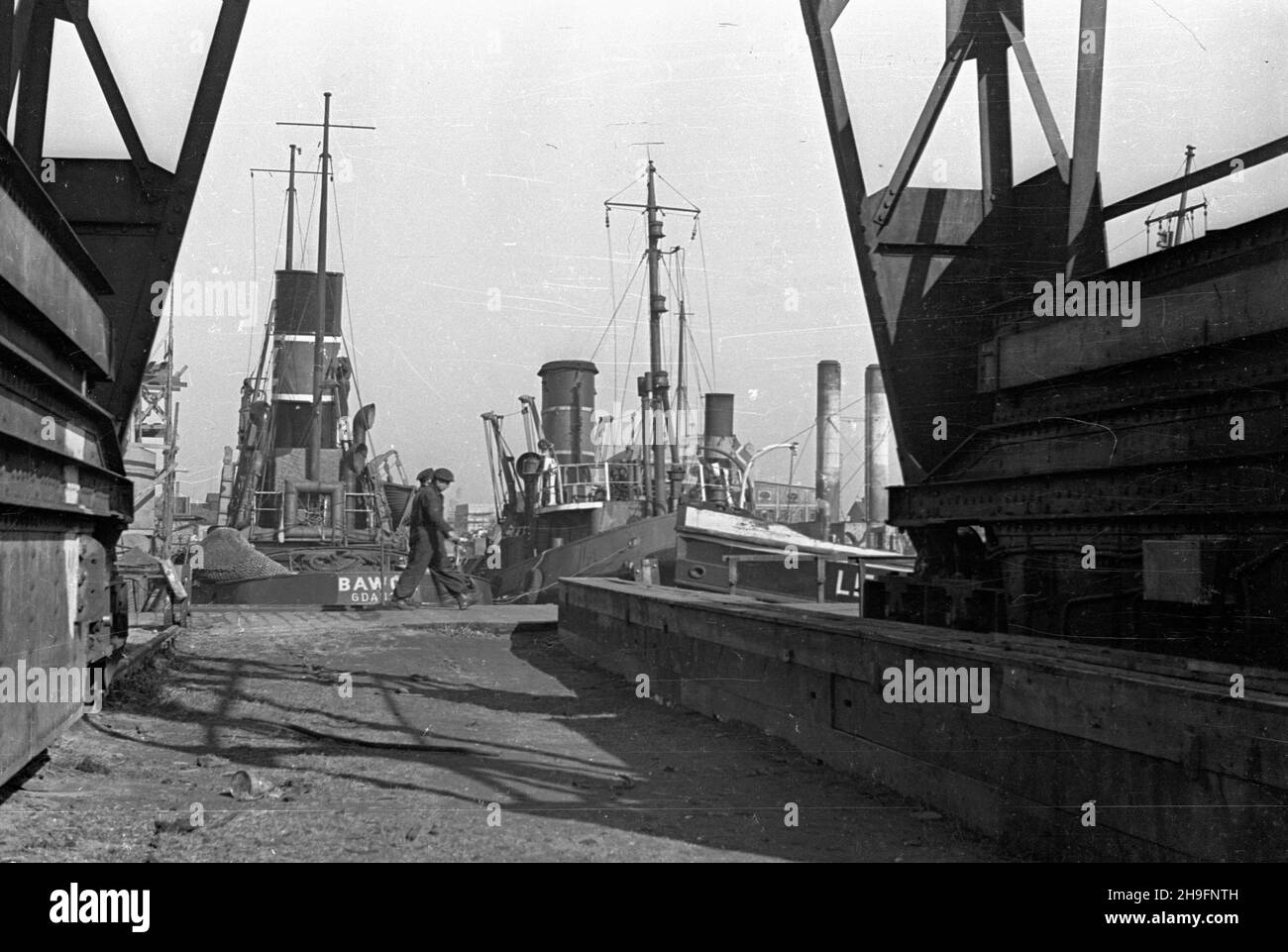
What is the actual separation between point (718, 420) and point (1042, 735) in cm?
2616

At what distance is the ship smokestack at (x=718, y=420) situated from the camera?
30031mm

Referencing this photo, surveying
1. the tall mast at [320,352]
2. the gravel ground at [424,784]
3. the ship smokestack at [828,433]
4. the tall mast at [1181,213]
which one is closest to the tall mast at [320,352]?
the tall mast at [320,352]

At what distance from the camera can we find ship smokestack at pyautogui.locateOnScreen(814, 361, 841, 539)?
1293 inches

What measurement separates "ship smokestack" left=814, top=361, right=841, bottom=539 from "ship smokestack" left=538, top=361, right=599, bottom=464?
22.7 ft

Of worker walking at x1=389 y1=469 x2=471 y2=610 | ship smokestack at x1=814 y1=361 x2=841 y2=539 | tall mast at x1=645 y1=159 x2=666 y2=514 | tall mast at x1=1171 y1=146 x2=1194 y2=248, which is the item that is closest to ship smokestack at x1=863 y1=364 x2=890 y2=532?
ship smokestack at x1=814 y1=361 x2=841 y2=539

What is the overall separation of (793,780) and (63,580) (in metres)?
3.65

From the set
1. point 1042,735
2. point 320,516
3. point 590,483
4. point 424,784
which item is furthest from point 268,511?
point 1042,735

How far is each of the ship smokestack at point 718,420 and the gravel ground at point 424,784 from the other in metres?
20.9

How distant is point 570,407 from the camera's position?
29812mm

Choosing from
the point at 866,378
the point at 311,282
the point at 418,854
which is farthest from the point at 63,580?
the point at 866,378

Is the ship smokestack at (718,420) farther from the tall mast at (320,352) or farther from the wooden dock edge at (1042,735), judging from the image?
the wooden dock edge at (1042,735)

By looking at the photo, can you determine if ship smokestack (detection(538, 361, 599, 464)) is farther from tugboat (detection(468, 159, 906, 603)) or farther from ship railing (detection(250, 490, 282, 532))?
ship railing (detection(250, 490, 282, 532))

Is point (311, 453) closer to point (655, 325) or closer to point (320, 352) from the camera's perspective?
point (320, 352)
